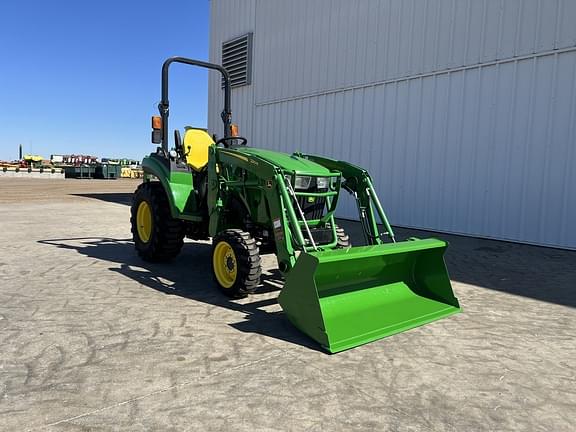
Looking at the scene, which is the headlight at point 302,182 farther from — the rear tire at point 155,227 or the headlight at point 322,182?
the rear tire at point 155,227

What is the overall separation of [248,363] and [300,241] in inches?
48.3

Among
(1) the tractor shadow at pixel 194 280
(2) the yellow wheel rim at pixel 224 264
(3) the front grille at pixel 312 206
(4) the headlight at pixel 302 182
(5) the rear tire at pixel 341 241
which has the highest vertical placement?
(4) the headlight at pixel 302 182

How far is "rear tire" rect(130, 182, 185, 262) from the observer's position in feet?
19.3

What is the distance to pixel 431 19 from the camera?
32.1 ft

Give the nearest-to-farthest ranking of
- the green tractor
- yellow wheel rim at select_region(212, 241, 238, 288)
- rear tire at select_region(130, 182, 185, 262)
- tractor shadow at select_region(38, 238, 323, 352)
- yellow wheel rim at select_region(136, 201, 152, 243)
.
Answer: the green tractor, tractor shadow at select_region(38, 238, 323, 352), yellow wheel rim at select_region(212, 241, 238, 288), rear tire at select_region(130, 182, 185, 262), yellow wheel rim at select_region(136, 201, 152, 243)

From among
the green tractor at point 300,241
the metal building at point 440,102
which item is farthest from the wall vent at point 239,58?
the green tractor at point 300,241

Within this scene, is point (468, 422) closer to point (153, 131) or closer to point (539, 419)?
point (539, 419)

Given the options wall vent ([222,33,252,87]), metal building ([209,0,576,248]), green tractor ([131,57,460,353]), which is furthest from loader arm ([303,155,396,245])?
wall vent ([222,33,252,87])

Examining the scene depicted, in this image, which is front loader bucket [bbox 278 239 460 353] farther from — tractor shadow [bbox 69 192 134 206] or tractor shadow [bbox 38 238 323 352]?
tractor shadow [bbox 69 192 134 206]

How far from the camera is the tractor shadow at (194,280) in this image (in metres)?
3.83

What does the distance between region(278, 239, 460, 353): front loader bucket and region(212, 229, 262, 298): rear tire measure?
0.62 meters

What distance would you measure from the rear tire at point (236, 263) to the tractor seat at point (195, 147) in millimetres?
1613

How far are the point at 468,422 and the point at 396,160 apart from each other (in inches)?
338

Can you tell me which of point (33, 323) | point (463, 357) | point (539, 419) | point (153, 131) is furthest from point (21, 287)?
point (539, 419)
